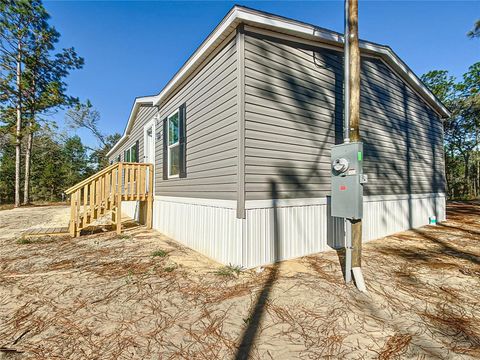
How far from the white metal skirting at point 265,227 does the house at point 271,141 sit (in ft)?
0.06

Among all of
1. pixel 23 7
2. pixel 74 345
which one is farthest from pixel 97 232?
pixel 23 7

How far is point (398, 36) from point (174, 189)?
7.91 m

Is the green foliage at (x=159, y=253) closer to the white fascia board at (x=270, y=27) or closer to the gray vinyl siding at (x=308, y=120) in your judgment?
the gray vinyl siding at (x=308, y=120)

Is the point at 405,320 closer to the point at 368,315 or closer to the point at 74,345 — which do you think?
the point at 368,315

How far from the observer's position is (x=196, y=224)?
497 cm

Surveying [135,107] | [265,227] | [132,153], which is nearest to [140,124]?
[135,107]

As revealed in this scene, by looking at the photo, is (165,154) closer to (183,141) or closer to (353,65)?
(183,141)

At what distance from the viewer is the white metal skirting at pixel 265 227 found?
148 inches

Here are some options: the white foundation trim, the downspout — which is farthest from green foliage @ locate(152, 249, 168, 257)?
the downspout

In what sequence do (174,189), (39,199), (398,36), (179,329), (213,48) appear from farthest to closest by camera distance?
(39,199)
(398,36)
(174,189)
(213,48)
(179,329)

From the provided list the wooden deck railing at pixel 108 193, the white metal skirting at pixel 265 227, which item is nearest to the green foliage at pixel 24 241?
the wooden deck railing at pixel 108 193

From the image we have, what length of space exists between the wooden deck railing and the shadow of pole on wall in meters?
4.43

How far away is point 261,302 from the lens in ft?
8.82

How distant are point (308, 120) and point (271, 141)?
990 mm
